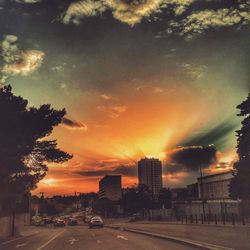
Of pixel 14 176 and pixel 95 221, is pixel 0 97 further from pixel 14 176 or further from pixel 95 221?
pixel 95 221

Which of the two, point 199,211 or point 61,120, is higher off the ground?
point 61,120

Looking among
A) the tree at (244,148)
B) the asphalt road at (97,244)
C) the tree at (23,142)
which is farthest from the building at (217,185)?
the asphalt road at (97,244)

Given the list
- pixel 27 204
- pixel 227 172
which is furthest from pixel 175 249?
pixel 227 172

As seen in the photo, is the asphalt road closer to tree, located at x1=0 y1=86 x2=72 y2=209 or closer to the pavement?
the pavement

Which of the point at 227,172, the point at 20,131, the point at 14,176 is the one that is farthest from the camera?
the point at 227,172

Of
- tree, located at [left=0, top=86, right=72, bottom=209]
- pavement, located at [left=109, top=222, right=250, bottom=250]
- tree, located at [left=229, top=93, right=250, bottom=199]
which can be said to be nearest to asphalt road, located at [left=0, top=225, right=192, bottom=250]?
pavement, located at [left=109, top=222, right=250, bottom=250]

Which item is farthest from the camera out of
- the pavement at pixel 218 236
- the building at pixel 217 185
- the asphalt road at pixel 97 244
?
the building at pixel 217 185

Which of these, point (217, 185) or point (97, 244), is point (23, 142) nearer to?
point (97, 244)

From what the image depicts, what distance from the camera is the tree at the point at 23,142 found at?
34156 millimetres

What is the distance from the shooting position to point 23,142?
115 ft

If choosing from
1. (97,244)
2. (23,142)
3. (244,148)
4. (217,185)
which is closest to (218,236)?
(97,244)

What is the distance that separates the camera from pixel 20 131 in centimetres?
3488

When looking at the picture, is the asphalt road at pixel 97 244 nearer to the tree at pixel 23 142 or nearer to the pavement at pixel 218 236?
the pavement at pixel 218 236

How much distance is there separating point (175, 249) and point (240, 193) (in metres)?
44.0
